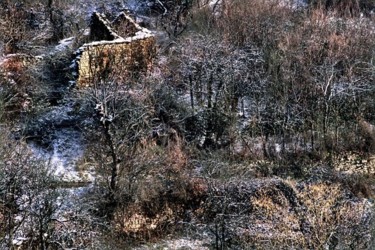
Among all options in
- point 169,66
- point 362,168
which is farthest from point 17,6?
point 362,168

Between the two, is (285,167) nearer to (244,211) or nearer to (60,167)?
(244,211)

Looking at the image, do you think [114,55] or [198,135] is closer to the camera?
[198,135]

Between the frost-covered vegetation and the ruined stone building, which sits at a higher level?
the ruined stone building

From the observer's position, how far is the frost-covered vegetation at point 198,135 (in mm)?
23609

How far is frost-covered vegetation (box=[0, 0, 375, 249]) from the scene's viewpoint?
23.6 meters

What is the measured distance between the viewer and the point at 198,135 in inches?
1142

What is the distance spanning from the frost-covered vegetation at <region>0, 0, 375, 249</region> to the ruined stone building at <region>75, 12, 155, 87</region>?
28 centimetres

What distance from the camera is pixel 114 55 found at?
98.7 ft

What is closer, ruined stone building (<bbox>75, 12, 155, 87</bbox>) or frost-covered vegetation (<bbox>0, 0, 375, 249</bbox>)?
frost-covered vegetation (<bbox>0, 0, 375, 249</bbox>)

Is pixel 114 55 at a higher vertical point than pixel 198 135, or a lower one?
higher

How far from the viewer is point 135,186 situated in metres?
25.8

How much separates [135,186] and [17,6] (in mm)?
16309

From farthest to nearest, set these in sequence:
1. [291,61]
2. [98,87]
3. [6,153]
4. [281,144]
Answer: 1. [291,61]
2. [281,144]
3. [98,87]
4. [6,153]

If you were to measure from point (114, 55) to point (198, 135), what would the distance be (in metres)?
5.53
